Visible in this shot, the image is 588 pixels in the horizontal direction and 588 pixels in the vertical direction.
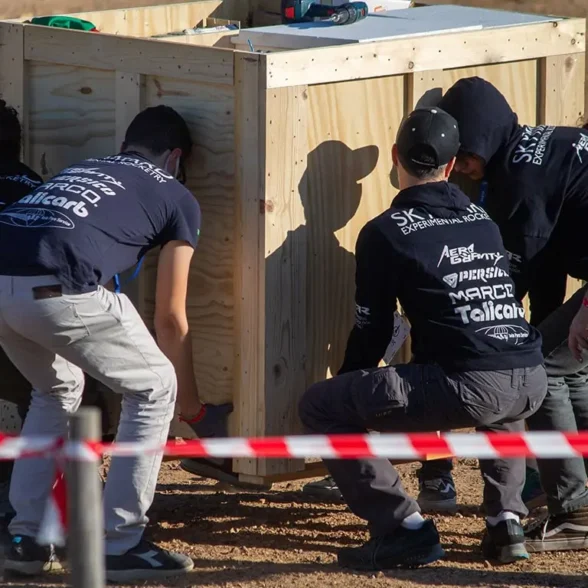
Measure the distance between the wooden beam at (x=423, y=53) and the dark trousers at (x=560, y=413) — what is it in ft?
3.49

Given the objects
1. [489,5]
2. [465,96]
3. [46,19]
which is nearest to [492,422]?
[465,96]

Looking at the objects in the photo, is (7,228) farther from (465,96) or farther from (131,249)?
(465,96)

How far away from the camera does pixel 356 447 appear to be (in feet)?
14.3

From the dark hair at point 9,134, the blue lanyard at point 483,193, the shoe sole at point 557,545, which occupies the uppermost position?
the dark hair at point 9,134

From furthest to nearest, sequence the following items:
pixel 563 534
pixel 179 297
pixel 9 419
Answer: pixel 9 419, pixel 563 534, pixel 179 297

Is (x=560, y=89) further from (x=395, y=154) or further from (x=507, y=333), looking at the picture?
(x=507, y=333)

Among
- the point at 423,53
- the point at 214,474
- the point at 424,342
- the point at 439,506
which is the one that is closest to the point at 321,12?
the point at 423,53

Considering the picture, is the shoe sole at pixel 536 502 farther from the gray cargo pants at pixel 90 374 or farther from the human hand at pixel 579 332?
the gray cargo pants at pixel 90 374

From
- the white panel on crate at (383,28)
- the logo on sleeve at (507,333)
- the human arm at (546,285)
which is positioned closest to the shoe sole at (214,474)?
the logo on sleeve at (507,333)

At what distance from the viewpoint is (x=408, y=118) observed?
4.68 metres

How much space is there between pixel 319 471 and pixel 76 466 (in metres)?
2.32

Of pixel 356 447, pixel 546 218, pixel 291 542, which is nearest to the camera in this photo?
pixel 356 447

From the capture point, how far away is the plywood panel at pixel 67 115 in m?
5.16

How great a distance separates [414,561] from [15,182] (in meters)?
2.06
